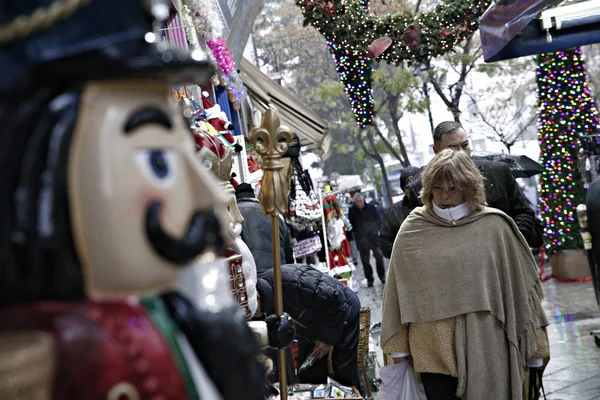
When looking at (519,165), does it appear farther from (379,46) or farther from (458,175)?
(379,46)

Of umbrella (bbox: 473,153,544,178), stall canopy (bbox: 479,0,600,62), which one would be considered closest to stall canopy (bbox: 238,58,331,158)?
stall canopy (bbox: 479,0,600,62)

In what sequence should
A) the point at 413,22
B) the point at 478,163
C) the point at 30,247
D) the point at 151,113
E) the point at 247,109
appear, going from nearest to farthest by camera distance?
the point at 30,247
the point at 151,113
the point at 478,163
the point at 413,22
the point at 247,109

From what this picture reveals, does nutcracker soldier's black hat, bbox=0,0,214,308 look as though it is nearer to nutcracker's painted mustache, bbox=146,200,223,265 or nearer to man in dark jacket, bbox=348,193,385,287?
nutcracker's painted mustache, bbox=146,200,223,265

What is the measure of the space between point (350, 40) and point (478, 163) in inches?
208

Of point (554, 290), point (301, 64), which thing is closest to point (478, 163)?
point (554, 290)

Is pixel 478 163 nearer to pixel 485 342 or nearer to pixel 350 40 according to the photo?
pixel 485 342

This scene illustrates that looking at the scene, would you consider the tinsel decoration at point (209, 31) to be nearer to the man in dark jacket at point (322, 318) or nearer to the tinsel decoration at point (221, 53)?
the tinsel decoration at point (221, 53)

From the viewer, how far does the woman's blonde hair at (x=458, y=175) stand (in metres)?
4.43

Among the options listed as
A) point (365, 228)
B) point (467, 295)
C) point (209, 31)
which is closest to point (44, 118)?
point (467, 295)

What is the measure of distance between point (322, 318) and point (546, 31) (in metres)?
3.43

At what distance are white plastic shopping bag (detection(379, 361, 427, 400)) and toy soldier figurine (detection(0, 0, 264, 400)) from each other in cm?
367

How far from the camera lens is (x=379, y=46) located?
10062 millimetres

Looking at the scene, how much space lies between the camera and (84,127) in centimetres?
111

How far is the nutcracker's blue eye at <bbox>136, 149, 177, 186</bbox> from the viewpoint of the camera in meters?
1.14
